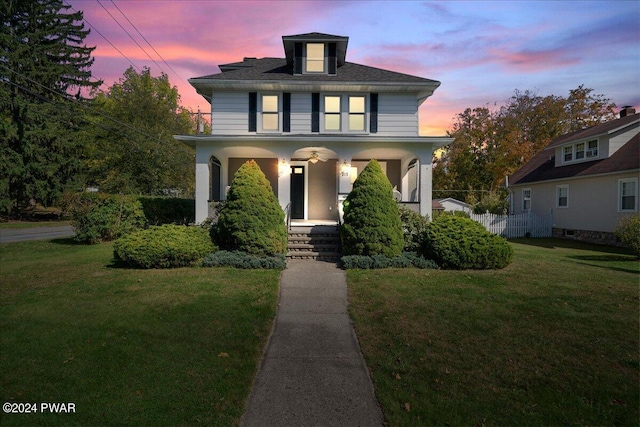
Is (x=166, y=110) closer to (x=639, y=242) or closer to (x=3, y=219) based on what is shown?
(x=3, y=219)

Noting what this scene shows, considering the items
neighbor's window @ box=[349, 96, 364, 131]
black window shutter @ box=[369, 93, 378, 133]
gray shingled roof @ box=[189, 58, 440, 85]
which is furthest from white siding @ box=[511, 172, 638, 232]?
neighbor's window @ box=[349, 96, 364, 131]

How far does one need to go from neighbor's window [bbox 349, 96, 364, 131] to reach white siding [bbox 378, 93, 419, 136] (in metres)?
0.78

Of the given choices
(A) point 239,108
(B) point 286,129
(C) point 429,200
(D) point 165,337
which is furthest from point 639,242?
(A) point 239,108

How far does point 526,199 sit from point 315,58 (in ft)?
59.1

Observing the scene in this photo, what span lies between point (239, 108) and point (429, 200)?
353 inches

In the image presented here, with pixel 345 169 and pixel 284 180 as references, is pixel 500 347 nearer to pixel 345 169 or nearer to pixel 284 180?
pixel 345 169

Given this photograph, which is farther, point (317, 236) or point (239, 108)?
point (239, 108)

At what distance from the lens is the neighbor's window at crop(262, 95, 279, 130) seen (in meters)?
14.8

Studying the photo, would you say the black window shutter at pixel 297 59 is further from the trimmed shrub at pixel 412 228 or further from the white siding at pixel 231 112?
the trimmed shrub at pixel 412 228

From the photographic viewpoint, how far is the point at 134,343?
4797 mm

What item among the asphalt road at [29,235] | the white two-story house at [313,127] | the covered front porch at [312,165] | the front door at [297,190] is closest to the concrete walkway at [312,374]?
the covered front porch at [312,165]

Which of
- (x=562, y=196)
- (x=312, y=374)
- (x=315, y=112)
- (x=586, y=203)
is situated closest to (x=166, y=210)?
(x=315, y=112)

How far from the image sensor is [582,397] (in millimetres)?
3719

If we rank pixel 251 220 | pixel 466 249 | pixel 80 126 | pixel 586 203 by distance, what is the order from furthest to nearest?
pixel 80 126 < pixel 586 203 < pixel 251 220 < pixel 466 249
